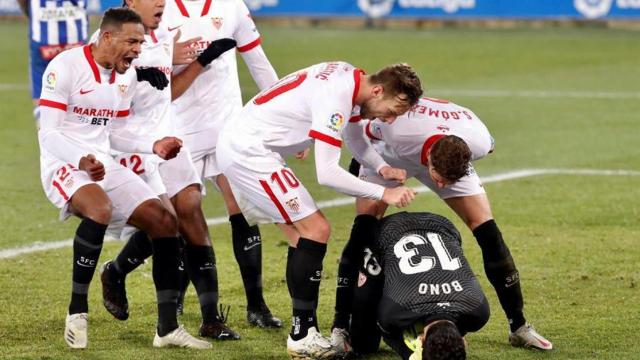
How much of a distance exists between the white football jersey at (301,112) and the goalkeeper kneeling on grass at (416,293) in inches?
28.3

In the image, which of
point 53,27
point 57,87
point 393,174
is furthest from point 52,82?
point 53,27

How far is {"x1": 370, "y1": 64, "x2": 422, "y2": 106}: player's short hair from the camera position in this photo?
7.64 metres

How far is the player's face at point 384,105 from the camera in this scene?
7.69m

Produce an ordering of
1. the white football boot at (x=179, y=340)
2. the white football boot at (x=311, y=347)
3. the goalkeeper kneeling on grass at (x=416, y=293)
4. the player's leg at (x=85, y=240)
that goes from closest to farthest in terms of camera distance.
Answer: the goalkeeper kneeling on grass at (x=416, y=293) < the white football boot at (x=311, y=347) < the player's leg at (x=85, y=240) < the white football boot at (x=179, y=340)

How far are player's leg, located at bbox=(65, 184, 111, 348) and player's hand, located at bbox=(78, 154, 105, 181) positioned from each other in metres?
0.18

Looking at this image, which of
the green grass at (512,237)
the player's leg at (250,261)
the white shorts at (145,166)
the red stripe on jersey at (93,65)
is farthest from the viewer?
the player's leg at (250,261)

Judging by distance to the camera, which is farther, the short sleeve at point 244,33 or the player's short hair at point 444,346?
the short sleeve at point 244,33

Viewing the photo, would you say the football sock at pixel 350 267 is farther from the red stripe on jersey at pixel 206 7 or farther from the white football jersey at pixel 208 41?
the red stripe on jersey at pixel 206 7

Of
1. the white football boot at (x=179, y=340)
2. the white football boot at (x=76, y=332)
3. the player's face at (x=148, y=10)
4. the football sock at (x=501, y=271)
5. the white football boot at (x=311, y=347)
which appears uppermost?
the player's face at (x=148, y=10)

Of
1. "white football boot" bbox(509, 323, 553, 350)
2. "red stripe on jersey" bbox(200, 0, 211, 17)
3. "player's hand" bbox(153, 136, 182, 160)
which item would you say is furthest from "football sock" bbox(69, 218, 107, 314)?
"white football boot" bbox(509, 323, 553, 350)

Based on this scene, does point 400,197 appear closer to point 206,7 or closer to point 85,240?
point 85,240

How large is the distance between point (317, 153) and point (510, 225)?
4.77 metres

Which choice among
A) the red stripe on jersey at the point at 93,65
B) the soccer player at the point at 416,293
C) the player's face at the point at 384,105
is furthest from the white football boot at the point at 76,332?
the player's face at the point at 384,105

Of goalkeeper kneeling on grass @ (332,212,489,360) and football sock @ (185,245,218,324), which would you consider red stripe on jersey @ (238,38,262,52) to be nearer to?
football sock @ (185,245,218,324)
